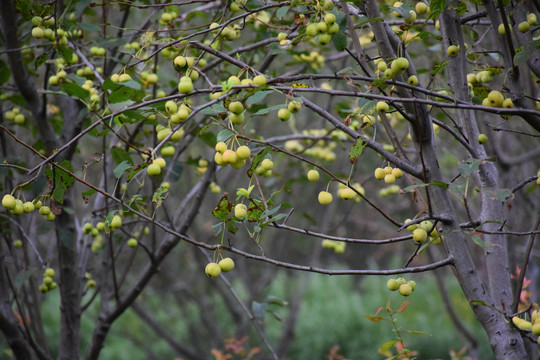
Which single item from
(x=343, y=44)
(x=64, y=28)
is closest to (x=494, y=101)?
(x=343, y=44)

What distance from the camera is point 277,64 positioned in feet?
16.7

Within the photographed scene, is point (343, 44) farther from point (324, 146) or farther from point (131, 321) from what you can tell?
point (131, 321)

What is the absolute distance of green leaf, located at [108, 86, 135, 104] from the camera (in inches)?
42.4

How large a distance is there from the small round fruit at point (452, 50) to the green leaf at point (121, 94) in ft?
2.41

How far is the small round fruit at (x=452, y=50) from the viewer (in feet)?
3.86

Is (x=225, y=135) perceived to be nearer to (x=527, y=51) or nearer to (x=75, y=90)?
(x=75, y=90)

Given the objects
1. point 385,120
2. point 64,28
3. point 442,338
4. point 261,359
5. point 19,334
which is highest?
point 64,28

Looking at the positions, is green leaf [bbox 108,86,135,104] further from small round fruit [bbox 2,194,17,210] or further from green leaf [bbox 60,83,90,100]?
small round fruit [bbox 2,194,17,210]

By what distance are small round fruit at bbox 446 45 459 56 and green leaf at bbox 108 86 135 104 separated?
2.41 feet

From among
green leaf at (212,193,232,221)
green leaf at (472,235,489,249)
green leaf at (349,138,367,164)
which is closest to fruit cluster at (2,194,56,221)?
green leaf at (212,193,232,221)

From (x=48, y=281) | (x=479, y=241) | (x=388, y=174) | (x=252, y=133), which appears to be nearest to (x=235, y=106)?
(x=388, y=174)

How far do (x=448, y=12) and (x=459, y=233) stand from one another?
525mm

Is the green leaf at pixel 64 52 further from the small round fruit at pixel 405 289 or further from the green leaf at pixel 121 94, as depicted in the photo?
the small round fruit at pixel 405 289

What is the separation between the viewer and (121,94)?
3.59 ft
